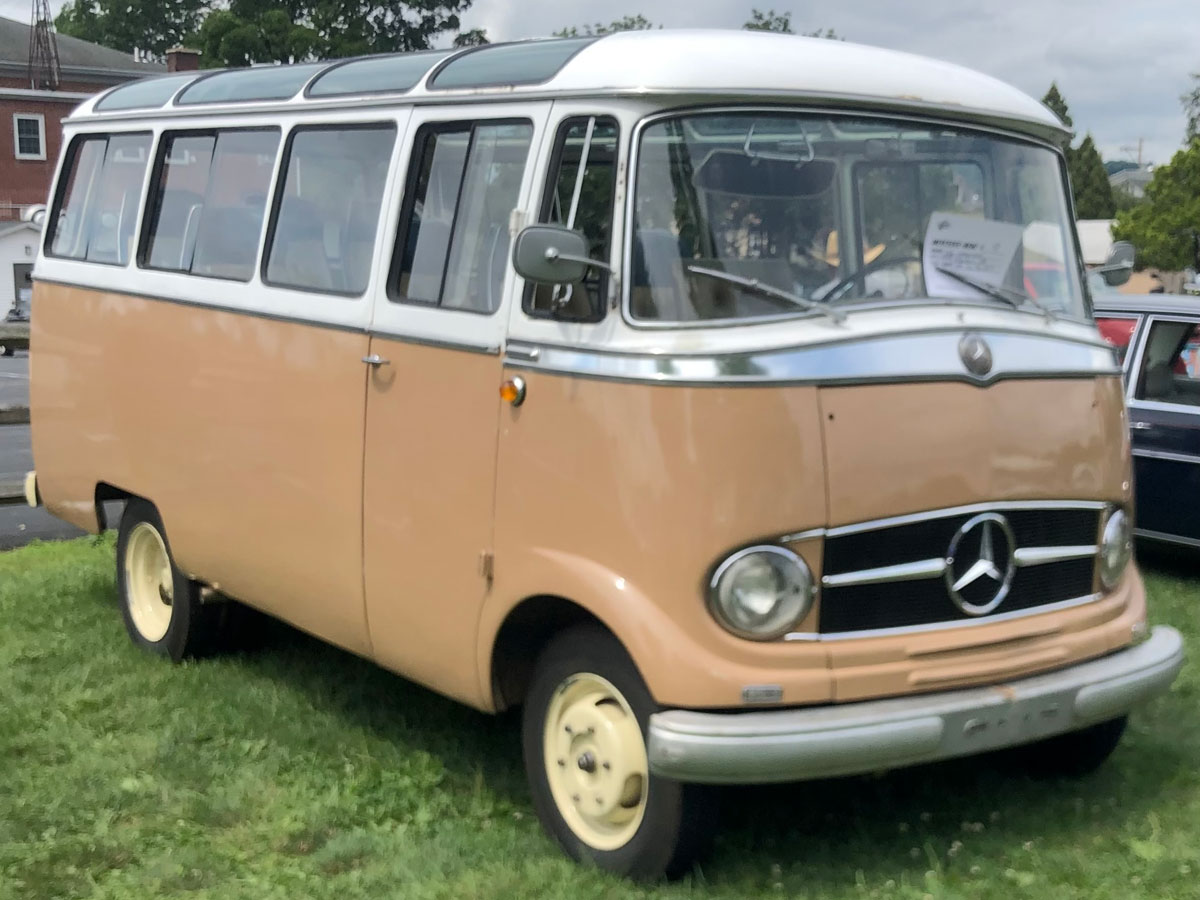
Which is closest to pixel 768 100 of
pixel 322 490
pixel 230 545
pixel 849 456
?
pixel 849 456

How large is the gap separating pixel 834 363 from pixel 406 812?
221cm

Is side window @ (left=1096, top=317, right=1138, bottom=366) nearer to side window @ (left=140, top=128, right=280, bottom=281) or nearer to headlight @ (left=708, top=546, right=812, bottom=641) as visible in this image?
side window @ (left=140, top=128, right=280, bottom=281)

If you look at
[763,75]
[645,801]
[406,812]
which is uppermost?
[763,75]

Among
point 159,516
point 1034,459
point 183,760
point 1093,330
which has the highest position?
point 1093,330

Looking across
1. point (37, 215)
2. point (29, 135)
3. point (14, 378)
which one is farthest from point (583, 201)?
point (29, 135)

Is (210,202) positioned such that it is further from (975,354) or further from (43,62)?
(43,62)

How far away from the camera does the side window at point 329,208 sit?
534cm

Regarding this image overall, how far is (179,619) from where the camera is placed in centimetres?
680

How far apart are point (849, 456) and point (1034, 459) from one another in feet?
2.33

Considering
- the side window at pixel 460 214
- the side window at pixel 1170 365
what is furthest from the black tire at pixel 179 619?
the side window at pixel 1170 365

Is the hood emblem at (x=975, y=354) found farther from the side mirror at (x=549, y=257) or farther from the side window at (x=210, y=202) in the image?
the side window at (x=210, y=202)

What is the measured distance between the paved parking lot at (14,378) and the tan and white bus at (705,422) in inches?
474

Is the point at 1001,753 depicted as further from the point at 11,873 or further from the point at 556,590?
the point at 11,873

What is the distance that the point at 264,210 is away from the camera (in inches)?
238
